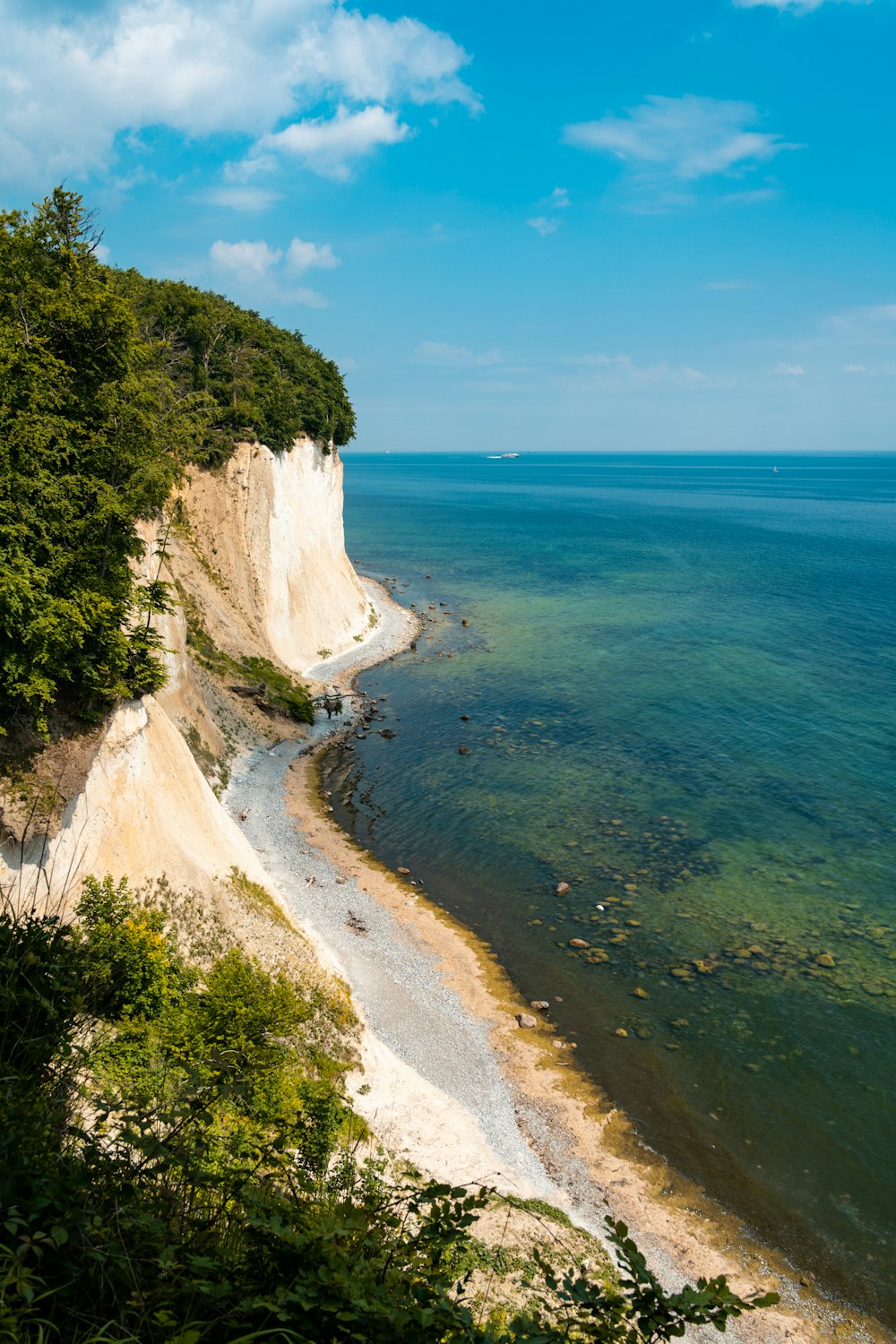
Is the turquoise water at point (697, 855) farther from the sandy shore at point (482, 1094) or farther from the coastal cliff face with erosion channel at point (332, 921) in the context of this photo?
the coastal cliff face with erosion channel at point (332, 921)

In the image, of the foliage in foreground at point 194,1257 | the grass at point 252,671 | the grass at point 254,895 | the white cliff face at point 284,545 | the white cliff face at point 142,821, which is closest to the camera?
the foliage in foreground at point 194,1257

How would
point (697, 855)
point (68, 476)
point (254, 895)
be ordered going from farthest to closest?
point (697, 855) < point (254, 895) < point (68, 476)

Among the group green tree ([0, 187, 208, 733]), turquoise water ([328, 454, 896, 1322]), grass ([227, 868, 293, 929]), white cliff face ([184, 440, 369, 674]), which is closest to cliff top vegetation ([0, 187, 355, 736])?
green tree ([0, 187, 208, 733])

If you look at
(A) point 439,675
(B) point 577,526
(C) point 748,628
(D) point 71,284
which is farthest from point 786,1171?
(B) point 577,526

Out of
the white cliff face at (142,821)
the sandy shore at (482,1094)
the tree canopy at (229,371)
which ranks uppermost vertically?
the tree canopy at (229,371)

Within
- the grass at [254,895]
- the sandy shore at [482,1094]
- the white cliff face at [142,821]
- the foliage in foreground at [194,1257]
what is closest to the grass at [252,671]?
the sandy shore at [482,1094]

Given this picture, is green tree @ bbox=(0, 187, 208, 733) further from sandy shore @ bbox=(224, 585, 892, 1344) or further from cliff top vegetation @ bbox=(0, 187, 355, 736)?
sandy shore @ bbox=(224, 585, 892, 1344)

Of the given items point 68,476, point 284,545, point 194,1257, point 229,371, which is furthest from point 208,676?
point 194,1257

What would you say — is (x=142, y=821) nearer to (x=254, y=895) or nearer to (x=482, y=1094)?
(x=254, y=895)
